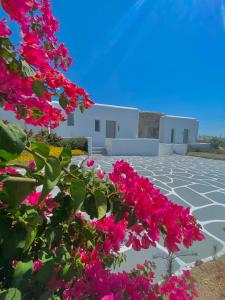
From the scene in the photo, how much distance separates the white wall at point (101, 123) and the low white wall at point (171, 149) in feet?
9.03

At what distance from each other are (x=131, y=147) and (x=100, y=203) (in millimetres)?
16255

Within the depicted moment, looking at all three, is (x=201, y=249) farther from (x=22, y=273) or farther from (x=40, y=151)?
(x=40, y=151)

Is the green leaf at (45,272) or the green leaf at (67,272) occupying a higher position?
the green leaf at (45,272)

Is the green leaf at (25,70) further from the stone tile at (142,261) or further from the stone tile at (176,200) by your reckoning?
the stone tile at (176,200)

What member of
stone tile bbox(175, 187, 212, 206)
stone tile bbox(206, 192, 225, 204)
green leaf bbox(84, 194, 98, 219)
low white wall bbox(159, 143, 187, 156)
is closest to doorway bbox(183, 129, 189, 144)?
low white wall bbox(159, 143, 187, 156)

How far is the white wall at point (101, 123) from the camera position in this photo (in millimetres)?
17047

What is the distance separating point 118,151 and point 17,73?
1559 centimetres

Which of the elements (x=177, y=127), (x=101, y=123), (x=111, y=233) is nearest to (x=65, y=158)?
(x=111, y=233)

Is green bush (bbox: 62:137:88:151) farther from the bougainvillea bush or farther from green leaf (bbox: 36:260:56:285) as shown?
green leaf (bbox: 36:260:56:285)

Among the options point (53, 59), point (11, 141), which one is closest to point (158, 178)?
point (53, 59)

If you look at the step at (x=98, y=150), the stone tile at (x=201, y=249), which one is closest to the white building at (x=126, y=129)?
the step at (x=98, y=150)

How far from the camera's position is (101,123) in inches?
722

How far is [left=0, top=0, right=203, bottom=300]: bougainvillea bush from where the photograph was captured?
2.31 ft

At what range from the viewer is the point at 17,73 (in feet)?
2.30
